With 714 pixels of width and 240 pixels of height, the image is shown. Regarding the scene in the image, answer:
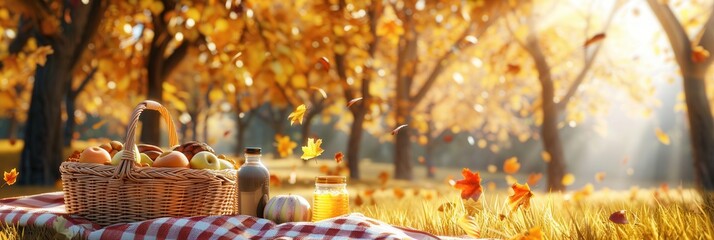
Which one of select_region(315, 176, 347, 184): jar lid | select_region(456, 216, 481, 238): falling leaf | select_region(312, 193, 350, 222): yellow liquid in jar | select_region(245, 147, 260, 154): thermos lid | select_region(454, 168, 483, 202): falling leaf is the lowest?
select_region(456, 216, 481, 238): falling leaf

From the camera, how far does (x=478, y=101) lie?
69.9ft

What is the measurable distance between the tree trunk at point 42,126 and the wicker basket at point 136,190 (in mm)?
4916

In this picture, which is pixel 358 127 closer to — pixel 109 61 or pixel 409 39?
pixel 409 39

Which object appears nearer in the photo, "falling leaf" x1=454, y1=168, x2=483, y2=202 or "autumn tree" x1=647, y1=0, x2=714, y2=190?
"falling leaf" x1=454, y1=168, x2=483, y2=202

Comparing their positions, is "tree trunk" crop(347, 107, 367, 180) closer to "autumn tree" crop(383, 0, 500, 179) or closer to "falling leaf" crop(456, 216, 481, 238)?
"autumn tree" crop(383, 0, 500, 179)

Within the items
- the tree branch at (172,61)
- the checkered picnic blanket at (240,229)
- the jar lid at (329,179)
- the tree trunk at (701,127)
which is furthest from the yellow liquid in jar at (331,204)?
the tree branch at (172,61)

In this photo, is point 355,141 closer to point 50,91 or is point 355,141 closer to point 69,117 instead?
point 50,91

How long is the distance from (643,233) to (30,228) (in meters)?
3.31

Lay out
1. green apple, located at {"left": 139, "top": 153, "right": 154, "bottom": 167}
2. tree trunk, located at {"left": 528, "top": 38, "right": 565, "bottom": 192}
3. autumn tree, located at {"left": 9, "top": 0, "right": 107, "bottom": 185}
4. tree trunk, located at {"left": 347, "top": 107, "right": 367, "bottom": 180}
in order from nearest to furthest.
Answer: green apple, located at {"left": 139, "top": 153, "right": 154, "bottom": 167}, autumn tree, located at {"left": 9, "top": 0, "right": 107, "bottom": 185}, tree trunk, located at {"left": 528, "top": 38, "right": 565, "bottom": 192}, tree trunk, located at {"left": 347, "top": 107, "right": 367, "bottom": 180}

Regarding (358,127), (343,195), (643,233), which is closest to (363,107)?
(358,127)

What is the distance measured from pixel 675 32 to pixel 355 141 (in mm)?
6691

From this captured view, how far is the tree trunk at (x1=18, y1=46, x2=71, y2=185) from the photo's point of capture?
8.73 m

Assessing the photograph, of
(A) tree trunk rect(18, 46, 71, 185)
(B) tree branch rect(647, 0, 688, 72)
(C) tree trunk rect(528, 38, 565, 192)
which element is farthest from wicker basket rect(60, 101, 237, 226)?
(C) tree trunk rect(528, 38, 565, 192)

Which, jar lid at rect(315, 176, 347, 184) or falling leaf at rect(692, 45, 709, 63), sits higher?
falling leaf at rect(692, 45, 709, 63)
